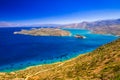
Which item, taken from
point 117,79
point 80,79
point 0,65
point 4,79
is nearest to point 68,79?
point 80,79

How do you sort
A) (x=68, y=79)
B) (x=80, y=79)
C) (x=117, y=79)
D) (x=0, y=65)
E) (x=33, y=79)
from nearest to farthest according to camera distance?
(x=117, y=79)
(x=80, y=79)
(x=68, y=79)
(x=33, y=79)
(x=0, y=65)

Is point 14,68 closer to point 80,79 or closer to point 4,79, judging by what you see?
point 4,79

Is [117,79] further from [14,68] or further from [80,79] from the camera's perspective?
[14,68]

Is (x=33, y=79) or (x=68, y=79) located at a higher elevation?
(x=68, y=79)

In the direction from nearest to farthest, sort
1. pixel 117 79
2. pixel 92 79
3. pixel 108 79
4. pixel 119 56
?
1. pixel 117 79
2. pixel 108 79
3. pixel 92 79
4. pixel 119 56

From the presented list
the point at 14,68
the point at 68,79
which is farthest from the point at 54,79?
the point at 14,68

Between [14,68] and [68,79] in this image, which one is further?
[14,68]

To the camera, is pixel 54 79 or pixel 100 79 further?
pixel 54 79

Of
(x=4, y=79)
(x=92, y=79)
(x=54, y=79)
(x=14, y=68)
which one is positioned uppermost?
(x=92, y=79)

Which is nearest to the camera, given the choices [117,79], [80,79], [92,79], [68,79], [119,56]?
[117,79]
